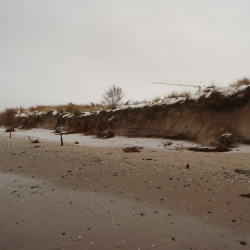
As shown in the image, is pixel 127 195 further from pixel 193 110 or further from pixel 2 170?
pixel 193 110

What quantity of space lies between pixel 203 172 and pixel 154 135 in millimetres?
6663

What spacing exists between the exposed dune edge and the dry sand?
13.3 feet

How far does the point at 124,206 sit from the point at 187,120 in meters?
8.29

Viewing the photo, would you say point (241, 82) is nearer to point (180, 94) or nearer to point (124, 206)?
point (180, 94)

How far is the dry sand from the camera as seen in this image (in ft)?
8.73

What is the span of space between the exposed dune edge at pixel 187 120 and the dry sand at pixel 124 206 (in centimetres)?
405

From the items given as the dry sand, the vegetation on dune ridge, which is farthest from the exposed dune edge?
the dry sand

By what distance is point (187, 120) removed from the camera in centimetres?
1121

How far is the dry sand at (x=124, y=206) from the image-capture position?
2660 mm

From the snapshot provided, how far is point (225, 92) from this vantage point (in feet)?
34.9

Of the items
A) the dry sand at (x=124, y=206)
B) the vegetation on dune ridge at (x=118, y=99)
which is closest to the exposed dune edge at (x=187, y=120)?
the vegetation on dune ridge at (x=118, y=99)

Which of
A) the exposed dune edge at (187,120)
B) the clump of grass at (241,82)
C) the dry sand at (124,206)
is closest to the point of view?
the dry sand at (124,206)

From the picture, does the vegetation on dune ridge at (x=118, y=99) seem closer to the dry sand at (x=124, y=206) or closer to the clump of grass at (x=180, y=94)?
the clump of grass at (x=180, y=94)

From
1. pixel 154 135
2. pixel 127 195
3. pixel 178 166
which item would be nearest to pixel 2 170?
pixel 127 195
